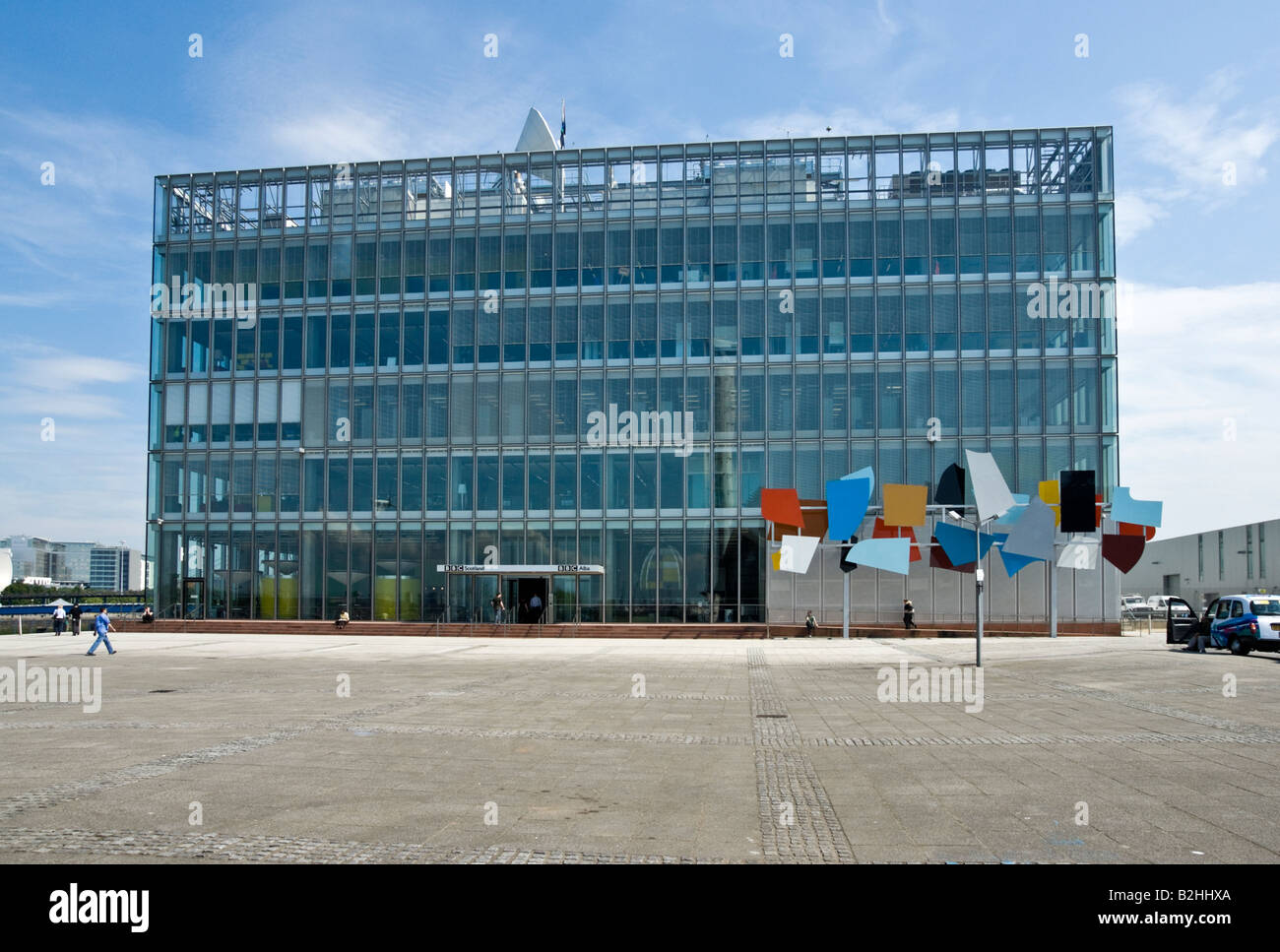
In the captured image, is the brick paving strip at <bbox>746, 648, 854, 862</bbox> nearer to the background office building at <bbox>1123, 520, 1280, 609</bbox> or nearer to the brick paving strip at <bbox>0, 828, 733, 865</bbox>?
the brick paving strip at <bbox>0, 828, 733, 865</bbox>

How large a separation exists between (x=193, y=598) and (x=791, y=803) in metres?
50.3

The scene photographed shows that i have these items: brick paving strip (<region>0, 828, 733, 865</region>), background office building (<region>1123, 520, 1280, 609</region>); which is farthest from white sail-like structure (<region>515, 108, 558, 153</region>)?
brick paving strip (<region>0, 828, 733, 865</region>)

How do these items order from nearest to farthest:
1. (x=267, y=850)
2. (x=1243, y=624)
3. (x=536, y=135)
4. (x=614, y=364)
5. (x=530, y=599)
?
1. (x=267, y=850)
2. (x=1243, y=624)
3. (x=530, y=599)
4. (x=614, y=364)
5. (x=536, y=135)

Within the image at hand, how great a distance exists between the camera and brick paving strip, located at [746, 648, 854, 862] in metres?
7.74

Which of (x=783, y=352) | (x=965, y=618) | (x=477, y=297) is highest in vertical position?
(x=477, y=297)

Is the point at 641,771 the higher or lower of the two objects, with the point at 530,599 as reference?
higher

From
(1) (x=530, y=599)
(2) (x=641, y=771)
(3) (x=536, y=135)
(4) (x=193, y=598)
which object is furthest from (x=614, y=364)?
(2) (x=641, y=771)

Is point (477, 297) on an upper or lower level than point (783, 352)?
upper

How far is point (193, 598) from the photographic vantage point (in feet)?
175

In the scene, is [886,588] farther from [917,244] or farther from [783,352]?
[917,244]

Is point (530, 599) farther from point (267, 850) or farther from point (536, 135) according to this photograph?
point (267, 850)

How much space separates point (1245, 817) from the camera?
8742mm
